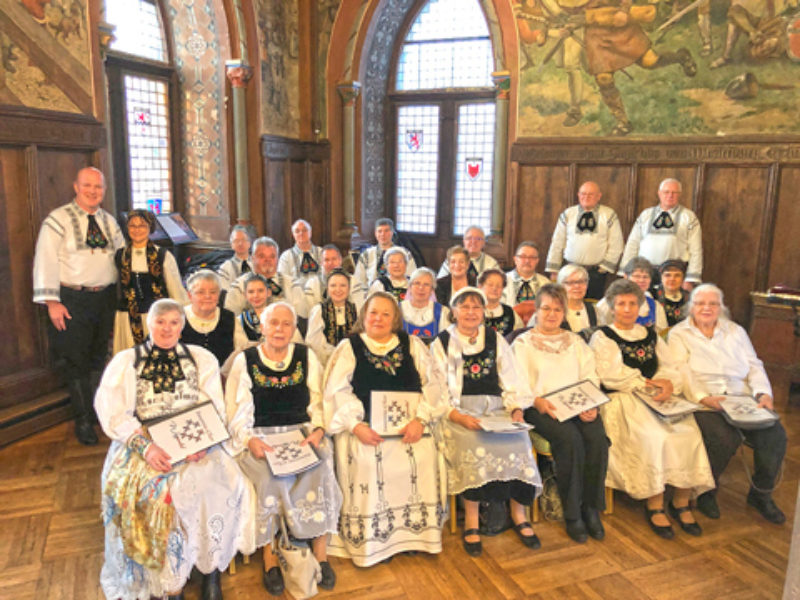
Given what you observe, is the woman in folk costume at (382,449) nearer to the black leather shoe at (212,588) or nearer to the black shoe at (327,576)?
the black shoe at (327,576)

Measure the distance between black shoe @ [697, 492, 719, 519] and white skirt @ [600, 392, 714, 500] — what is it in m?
0.11

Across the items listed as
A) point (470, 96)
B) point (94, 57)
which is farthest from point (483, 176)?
point (94, 57)

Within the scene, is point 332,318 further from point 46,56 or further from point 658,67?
point 658,67

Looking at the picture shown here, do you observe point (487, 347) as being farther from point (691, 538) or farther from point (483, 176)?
point (483, 176)

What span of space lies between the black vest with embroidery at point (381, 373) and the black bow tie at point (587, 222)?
3393 millimetres

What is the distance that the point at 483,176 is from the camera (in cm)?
863

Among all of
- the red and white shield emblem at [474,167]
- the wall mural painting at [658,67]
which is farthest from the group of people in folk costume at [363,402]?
the red and white shield emblem at [474,167]

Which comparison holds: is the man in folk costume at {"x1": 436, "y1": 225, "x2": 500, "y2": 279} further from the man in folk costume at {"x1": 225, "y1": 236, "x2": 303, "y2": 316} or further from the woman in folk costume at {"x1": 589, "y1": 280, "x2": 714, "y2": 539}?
the woman in folk costume at {"x1": 589, "y1": 280, "x2": 714, "y2": 539}

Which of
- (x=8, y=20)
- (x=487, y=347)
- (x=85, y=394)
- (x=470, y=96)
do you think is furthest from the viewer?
(x=470, y=96)

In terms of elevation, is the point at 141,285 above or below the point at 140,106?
below

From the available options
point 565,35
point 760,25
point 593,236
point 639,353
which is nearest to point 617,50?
point 565,35

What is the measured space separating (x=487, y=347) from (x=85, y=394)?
3.15 metres

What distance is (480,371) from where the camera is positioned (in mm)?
3650

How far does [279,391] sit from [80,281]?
7.52 feet
